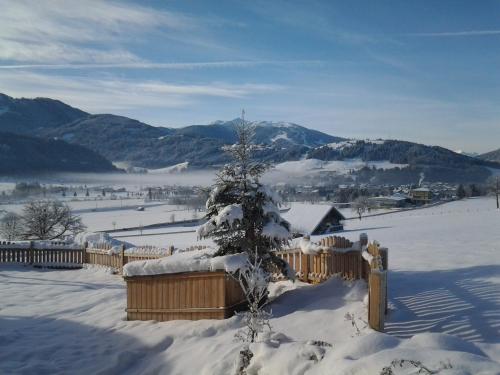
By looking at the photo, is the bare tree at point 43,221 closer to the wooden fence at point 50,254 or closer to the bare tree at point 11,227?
the bare tree at point 11,227

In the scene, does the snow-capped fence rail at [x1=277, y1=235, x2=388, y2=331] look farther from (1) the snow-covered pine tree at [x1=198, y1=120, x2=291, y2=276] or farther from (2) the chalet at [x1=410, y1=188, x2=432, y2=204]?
(2) the chalet at [x1=410, y1=188, x2=432, y2=204]

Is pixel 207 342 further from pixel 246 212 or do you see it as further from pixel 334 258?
pixel 334 258

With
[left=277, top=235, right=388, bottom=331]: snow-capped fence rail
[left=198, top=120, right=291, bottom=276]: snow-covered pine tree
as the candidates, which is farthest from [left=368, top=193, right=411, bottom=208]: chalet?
[left=198, top=120, right=291, bottom=276]: snow-covered pine tree

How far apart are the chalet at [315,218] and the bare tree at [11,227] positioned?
24.9 m

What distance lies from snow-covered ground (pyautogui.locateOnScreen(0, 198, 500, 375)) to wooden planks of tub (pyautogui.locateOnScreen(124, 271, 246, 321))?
1.19 ft

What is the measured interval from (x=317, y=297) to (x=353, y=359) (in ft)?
17.3

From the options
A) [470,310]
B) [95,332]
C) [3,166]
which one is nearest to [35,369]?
[95,332]

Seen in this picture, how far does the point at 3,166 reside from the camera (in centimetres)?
18350

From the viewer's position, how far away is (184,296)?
10281 mm

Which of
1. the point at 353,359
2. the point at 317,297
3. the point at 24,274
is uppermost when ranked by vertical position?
the point at 353,359

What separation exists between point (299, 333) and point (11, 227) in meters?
46.0

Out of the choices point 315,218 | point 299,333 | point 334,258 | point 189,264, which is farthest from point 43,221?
point 299,333

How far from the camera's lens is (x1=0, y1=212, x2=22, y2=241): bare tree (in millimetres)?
40969

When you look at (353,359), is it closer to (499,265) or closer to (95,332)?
(95,332)
